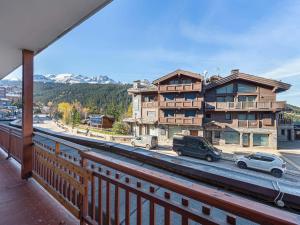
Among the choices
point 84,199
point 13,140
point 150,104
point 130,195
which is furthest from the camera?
point 150,104

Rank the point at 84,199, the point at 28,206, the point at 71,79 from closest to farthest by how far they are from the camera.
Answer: the point at 84,199 < the point at 28,206 < the point at 71,79

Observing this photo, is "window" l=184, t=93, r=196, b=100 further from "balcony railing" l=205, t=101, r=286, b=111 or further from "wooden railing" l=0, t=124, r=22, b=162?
"wooden railing" l=0, t=124, r=22, b=162

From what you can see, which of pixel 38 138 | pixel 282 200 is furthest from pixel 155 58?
pixel 282 200

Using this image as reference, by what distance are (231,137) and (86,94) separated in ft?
94.9

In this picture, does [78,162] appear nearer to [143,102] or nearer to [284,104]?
[284,104]

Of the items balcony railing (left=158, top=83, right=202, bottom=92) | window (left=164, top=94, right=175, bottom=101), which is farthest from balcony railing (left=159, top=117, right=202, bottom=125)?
balcony railing (left=158, top=83, right=202, bottom=92)

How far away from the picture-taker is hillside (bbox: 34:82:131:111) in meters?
29.0

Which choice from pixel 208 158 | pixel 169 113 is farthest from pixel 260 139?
pixel 169 113

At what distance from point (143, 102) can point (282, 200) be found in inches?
505

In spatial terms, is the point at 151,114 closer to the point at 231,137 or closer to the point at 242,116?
the point at 231,137

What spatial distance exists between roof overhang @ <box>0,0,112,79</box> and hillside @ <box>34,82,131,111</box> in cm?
2421

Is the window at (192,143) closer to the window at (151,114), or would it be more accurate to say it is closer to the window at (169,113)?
the window at (169,113)

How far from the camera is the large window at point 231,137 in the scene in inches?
426

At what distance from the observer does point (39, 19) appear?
162 centimetres
